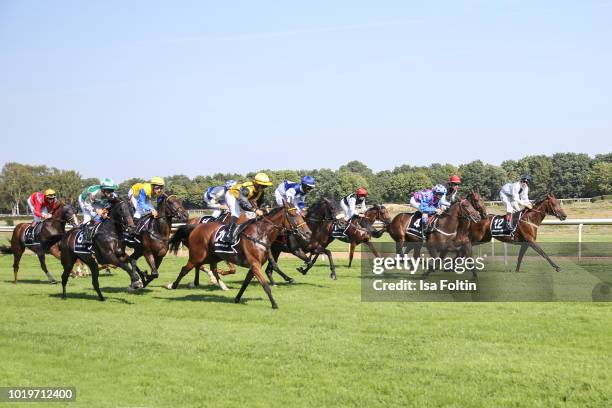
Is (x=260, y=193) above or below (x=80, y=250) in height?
above

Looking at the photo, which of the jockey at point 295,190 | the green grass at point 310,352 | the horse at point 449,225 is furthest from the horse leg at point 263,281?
the horse at point 449,225

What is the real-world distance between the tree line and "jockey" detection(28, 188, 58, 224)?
64.7 metres

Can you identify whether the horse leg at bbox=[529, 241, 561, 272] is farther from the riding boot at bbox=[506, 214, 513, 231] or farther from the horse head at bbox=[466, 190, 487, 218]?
the horse head at bbox=[466, 190, 487, 218]

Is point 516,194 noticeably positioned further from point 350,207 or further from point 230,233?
point 230,233

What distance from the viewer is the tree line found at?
290ft

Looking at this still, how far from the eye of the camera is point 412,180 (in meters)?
99.6

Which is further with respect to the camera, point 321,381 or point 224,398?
point 321,381

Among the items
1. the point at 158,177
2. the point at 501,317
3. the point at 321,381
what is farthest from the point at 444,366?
the point at 158,177

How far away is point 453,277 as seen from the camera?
16156 mm

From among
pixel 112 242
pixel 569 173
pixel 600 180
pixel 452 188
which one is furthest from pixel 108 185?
pixel 569 173

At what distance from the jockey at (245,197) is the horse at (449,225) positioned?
14.2 feet

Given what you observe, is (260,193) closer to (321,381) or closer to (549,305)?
(549,305)

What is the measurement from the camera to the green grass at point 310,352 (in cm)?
670

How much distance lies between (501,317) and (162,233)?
706cm
